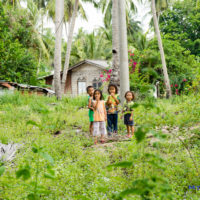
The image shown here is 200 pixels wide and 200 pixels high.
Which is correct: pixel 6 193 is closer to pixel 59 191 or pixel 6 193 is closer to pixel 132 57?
pixel 59 191

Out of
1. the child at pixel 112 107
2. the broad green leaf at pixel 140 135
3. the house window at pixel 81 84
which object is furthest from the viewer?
the house window at pixel 81 84

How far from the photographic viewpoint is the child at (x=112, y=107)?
17.0ft

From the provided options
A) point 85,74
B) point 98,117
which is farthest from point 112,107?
point 85,74

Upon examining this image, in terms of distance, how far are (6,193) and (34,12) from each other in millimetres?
22063

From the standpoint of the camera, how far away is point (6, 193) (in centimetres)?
223

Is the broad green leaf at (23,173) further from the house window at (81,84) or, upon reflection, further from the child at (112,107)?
the house window at (81,84)

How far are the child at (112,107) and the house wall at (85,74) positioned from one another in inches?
604

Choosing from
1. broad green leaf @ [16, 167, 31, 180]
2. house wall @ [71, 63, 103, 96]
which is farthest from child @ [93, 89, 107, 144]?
house wall @ [71, 63, 103, 96]

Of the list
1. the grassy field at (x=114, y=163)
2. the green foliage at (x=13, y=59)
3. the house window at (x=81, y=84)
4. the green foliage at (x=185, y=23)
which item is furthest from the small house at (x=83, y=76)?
the grassy field at (x=114, y=163)

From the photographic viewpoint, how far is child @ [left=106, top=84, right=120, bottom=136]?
204 inches

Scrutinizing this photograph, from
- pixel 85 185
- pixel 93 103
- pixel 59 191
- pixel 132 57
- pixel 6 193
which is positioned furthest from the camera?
pixel 132 57

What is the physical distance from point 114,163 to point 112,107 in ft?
7.54

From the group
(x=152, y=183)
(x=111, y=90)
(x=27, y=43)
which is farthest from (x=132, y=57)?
(x=152, y=183)

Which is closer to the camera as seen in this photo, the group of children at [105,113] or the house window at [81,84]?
the group of children at [105,113]
